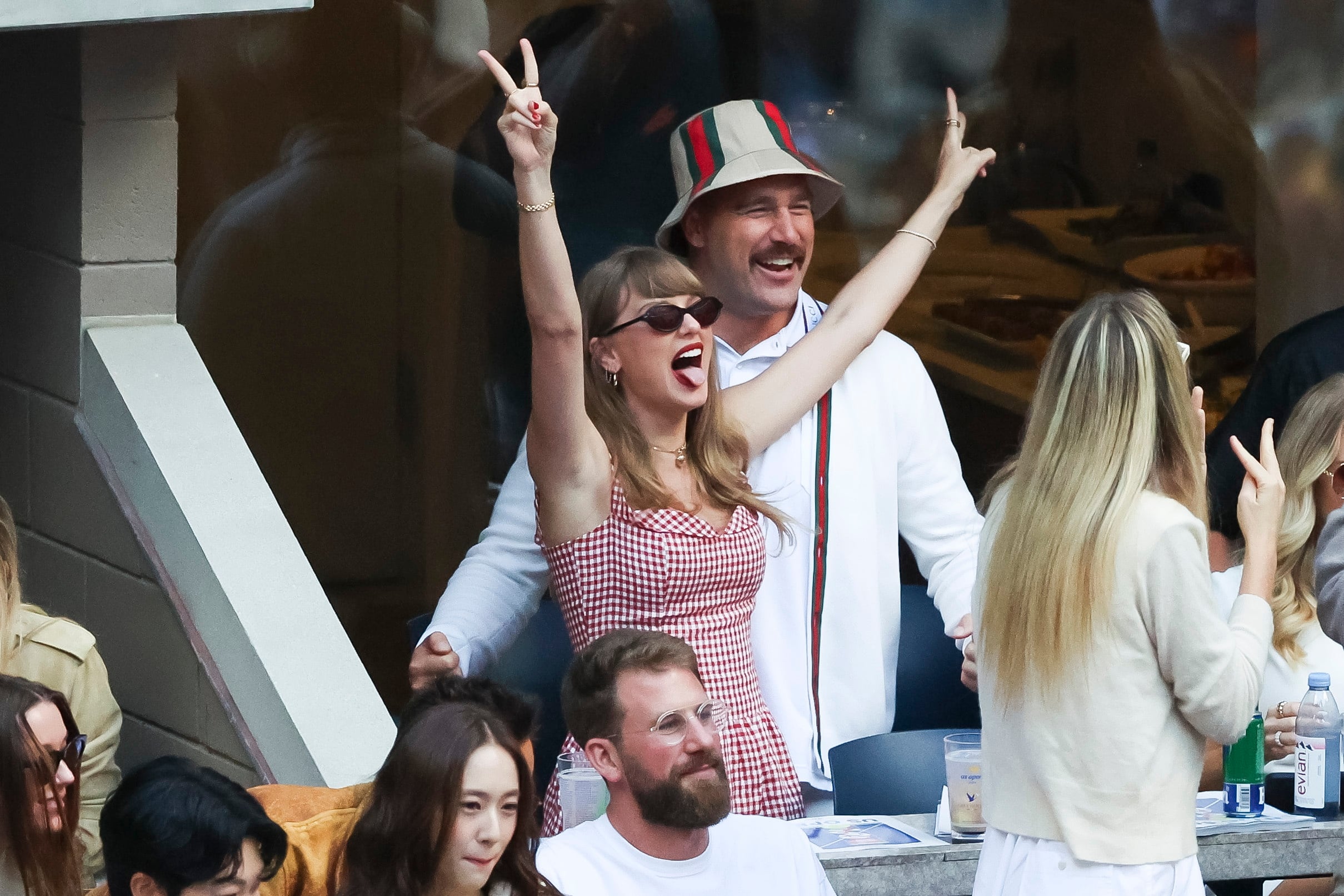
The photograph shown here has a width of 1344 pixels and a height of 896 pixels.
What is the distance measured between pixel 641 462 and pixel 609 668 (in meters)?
0.65

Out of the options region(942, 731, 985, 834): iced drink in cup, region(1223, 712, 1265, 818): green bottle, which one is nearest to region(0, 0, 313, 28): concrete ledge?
region(942, 731, 985, 834): iced drink in cup

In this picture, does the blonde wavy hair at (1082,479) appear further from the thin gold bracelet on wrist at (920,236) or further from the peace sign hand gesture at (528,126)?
the thin gold bracelet on wrist at (920,236)

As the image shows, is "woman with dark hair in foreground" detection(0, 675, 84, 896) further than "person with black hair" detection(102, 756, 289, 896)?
Yes

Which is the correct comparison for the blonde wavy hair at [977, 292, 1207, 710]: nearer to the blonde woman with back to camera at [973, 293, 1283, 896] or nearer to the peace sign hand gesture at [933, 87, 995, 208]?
the blonde woman with back to camera at [973, 293, 1283, 896]

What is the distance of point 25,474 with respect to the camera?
14.3 ft

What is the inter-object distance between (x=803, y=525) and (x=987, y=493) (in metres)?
0.42

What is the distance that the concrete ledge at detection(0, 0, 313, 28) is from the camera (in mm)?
3512

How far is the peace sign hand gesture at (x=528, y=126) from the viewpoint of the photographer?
121 inches

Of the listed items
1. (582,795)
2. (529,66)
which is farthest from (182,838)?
(529,66)

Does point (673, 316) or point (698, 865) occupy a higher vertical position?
point (673, 316)

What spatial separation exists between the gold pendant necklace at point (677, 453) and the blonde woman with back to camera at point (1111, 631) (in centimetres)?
75

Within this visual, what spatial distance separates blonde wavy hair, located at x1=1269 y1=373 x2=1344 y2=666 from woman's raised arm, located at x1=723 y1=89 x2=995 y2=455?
35.9 inches

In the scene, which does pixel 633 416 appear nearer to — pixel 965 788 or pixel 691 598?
pixel 691 598

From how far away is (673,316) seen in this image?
3365mm
